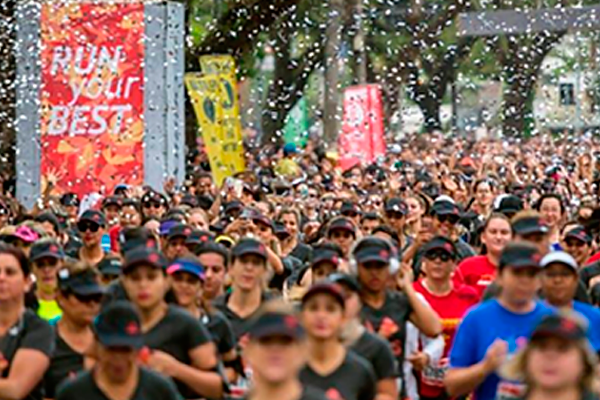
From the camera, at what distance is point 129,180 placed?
2470 centimetres

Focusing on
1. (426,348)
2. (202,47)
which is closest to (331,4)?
(202,47)

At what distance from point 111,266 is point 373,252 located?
1.88 metres

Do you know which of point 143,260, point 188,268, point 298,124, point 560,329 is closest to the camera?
point 560,329

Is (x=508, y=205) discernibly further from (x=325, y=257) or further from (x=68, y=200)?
(x=68, y=200)

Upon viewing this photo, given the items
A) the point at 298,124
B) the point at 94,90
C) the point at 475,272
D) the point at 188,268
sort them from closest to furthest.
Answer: the point at 188,268, the point at 475,272, the point at 94,90, the point at 298,124

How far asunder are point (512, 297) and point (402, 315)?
5.14ft

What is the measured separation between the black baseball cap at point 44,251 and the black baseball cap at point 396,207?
5444 millimetres

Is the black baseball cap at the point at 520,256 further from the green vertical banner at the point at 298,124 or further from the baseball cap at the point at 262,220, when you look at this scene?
the green vertical banner at the point at 298,124

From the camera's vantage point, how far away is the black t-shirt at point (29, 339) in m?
10.0

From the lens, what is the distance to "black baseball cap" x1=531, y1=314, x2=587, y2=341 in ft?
25.3

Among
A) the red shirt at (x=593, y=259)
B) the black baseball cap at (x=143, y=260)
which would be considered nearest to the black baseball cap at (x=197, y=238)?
the red shirt at (x=593, y=259)

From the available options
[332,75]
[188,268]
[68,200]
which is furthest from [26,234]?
[332,75]

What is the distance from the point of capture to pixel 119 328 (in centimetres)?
891

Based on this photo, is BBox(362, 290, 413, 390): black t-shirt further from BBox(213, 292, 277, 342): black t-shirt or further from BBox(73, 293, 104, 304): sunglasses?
BBox(73, 293, 104, 304): sunglasses
